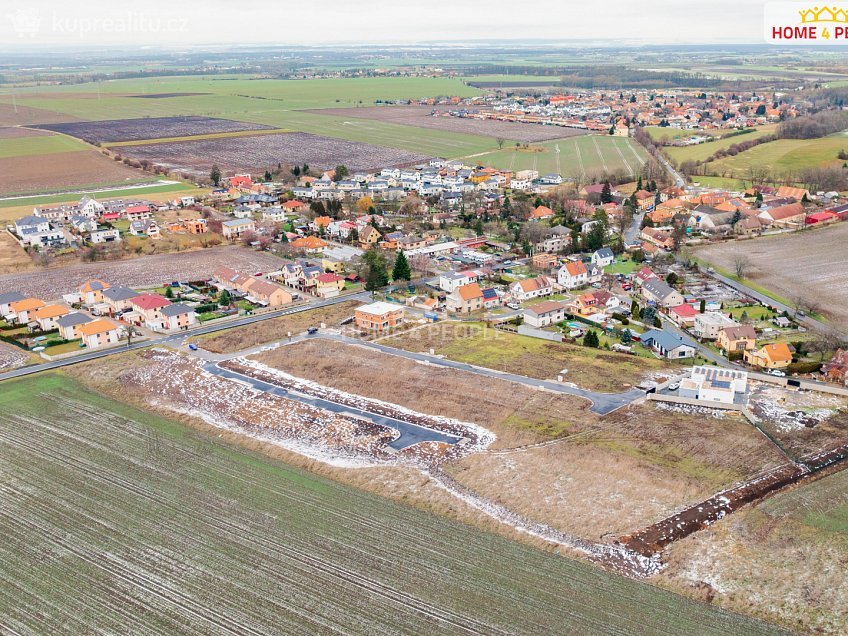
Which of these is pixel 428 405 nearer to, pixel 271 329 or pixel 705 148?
pixel 271 329

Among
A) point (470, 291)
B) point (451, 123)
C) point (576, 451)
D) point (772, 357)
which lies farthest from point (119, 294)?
point (451, 123)

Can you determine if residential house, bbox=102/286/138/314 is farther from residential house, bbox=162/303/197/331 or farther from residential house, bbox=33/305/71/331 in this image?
residential house, bbox=162/303/197/331

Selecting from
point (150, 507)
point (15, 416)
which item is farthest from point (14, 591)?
point (15, 416)

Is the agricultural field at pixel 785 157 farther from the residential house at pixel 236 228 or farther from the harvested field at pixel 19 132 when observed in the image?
the harvested field at pixel 19 132

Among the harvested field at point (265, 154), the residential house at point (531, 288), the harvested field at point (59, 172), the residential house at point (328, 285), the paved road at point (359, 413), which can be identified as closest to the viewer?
the paved road at point (359, 413)

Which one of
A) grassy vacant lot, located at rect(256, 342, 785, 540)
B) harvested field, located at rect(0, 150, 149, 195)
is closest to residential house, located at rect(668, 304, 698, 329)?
grassy vacant lot, located at rect(256, 342, 785, 540)

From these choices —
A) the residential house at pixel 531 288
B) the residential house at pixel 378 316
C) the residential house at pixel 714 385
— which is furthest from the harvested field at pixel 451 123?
the residential house at pixel 714 385

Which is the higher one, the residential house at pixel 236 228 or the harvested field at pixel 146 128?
the harvested field at pixel 146 128
